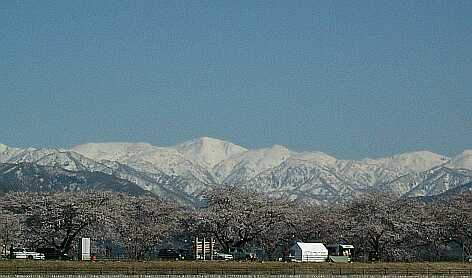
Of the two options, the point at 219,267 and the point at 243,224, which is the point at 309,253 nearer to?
the point at 243,224

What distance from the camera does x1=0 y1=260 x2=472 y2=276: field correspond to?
74625 millimetres

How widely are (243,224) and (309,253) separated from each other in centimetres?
1291

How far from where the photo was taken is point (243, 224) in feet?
342

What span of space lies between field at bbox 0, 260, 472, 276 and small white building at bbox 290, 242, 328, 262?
6.43 metres

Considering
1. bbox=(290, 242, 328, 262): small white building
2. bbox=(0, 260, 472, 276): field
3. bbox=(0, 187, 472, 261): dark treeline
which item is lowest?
bbox=(0, 260, 472, 276): field

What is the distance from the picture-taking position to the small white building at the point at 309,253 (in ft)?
305

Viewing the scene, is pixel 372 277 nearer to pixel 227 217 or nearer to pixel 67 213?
pixel 227 217

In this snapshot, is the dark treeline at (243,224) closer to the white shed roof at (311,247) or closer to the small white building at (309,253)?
the white shed roof at (311,247)

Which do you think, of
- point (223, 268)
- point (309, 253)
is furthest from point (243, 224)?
point (223, 268)

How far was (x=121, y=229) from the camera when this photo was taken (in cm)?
10506

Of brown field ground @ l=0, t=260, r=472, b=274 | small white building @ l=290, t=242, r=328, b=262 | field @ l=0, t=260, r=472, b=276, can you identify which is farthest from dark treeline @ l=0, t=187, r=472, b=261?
field @ l=0, t=260, r=472, b=276

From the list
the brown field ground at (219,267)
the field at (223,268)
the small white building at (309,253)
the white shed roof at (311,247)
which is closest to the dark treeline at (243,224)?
the white shed roof at (311,247)

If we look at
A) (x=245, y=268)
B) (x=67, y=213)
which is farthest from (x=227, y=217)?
(x=245, y=268)

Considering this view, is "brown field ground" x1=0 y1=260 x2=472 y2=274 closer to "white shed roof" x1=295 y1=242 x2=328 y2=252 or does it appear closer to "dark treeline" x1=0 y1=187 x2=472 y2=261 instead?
"white shed roof" x1=295 y1=242 x2=328 y2=252
